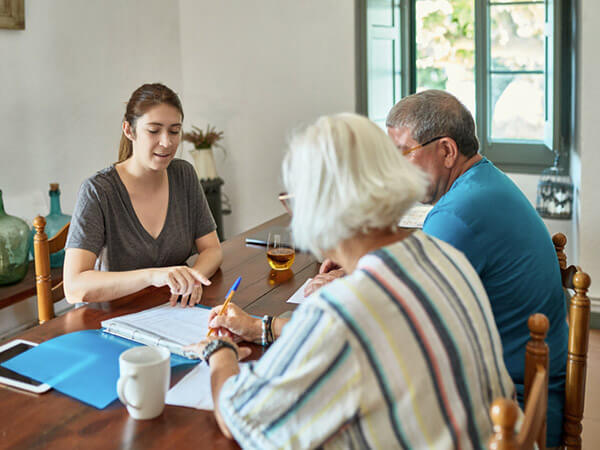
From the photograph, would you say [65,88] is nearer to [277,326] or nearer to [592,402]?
[277,326]

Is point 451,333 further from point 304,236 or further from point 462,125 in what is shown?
point 462,125

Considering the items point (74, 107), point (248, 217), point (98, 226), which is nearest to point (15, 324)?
point (74, 107)

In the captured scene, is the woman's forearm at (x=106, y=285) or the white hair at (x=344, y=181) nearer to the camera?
the white hair at (x=344, y=181)

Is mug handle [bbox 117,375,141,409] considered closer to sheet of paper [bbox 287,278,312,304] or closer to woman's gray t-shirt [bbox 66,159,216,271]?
sheet of paper [bbox 287,278,312,304]

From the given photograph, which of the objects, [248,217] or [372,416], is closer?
[372,416]

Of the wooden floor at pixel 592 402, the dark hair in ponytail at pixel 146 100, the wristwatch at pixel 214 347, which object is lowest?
the wooden floor at pixel 592 402

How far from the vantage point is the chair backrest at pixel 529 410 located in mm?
800

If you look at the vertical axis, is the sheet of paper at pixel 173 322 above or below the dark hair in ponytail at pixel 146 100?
below

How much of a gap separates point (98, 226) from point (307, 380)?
4.19 feet

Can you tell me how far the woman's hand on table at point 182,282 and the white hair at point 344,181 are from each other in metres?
0.74

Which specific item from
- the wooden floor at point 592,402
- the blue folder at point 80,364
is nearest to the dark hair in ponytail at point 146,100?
the blue folder at point 80,364

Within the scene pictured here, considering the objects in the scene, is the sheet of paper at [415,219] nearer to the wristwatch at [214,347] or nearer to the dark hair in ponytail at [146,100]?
the dark hair in ponytail at [146,100]

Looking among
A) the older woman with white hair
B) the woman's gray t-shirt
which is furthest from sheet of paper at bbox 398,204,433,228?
the older woman with white hair

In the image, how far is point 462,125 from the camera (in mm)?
1758
